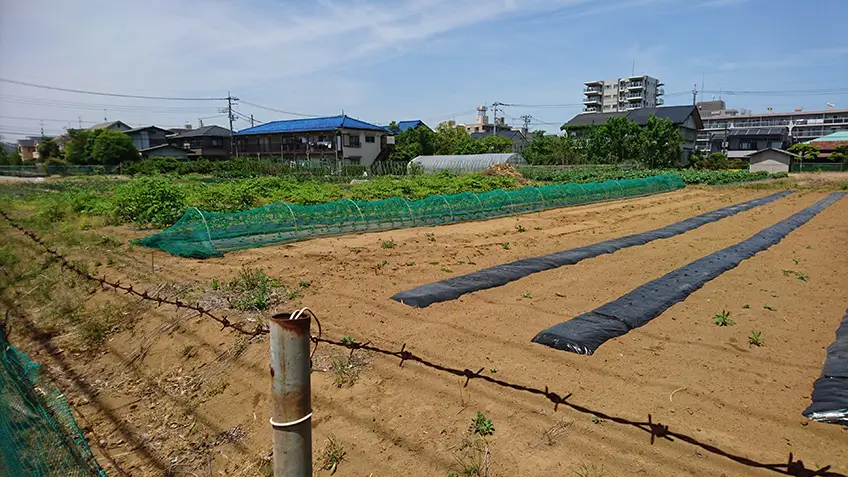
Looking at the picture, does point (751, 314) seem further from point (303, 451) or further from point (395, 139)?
point (395, 139)

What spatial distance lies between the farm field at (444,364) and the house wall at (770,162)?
4428 cm

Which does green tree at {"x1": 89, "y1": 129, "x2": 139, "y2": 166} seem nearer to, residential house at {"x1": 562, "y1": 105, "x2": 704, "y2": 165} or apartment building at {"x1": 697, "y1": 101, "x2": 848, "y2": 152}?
residential house at {"x1": 562, "y1": 105, "x2": 704, "y2": 165}

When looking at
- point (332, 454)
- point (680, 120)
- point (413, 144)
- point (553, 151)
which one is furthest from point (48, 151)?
point (680, 120)

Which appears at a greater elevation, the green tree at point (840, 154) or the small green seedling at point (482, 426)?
the green tree at point (840, 154)

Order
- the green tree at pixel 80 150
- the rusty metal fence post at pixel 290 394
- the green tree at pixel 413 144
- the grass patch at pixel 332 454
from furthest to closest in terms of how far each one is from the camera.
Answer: the green tree at pixel 80 150, the green tree at pixel 413 144, the grass patch at pixel 332 454, the rusty metal fence post at pixel 290 394

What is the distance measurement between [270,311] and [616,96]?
98.1 metres

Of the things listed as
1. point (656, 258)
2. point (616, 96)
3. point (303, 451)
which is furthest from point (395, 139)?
point (616, 96)

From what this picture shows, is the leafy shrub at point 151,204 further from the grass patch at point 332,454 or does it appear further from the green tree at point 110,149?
the green tree at point 110,149

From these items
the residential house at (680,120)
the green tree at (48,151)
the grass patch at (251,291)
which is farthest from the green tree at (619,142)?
the green tree at (48,151)

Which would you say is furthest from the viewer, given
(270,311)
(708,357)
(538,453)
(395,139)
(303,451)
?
(395,139)

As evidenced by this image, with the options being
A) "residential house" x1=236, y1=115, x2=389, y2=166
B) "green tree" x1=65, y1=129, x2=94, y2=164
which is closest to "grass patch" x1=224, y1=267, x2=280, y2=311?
"residential house" x1=236, y1=115, x2=389, y2=166

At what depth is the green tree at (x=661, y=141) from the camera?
43281 mm

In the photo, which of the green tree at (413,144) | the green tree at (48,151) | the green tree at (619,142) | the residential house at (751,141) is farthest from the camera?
the residential house at (751,141)

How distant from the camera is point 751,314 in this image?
20.7ft
